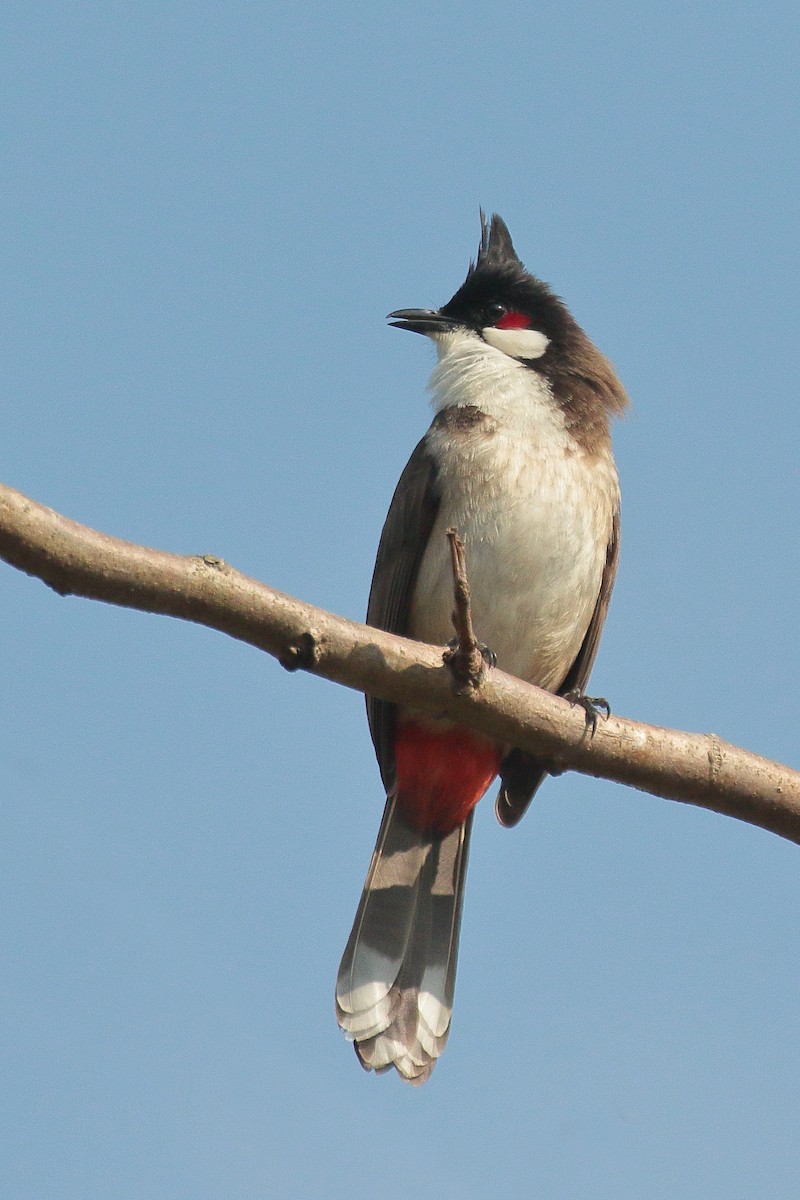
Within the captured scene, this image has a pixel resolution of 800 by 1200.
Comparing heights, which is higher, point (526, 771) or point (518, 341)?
point (518, 341)

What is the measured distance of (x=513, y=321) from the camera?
17.6ft

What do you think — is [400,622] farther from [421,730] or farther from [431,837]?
[431,837]

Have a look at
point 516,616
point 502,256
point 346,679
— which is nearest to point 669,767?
point 346,679

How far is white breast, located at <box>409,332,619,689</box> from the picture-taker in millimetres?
4441

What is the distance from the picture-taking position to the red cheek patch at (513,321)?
17.6 ft

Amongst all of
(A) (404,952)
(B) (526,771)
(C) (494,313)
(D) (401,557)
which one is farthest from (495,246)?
(A) (404,952)

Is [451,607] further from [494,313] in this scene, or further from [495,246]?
[495,246]

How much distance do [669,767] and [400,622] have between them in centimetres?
159

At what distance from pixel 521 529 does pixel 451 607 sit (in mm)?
348

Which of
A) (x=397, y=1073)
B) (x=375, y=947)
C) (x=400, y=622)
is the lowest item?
(x=397, y=1073)

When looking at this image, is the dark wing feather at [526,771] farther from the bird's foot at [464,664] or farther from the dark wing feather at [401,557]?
the bird's foot at [464,664]

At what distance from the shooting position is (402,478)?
4742 millimetres

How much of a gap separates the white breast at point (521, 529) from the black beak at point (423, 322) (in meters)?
0.71

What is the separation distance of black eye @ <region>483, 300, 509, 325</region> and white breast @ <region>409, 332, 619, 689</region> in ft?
2.26
